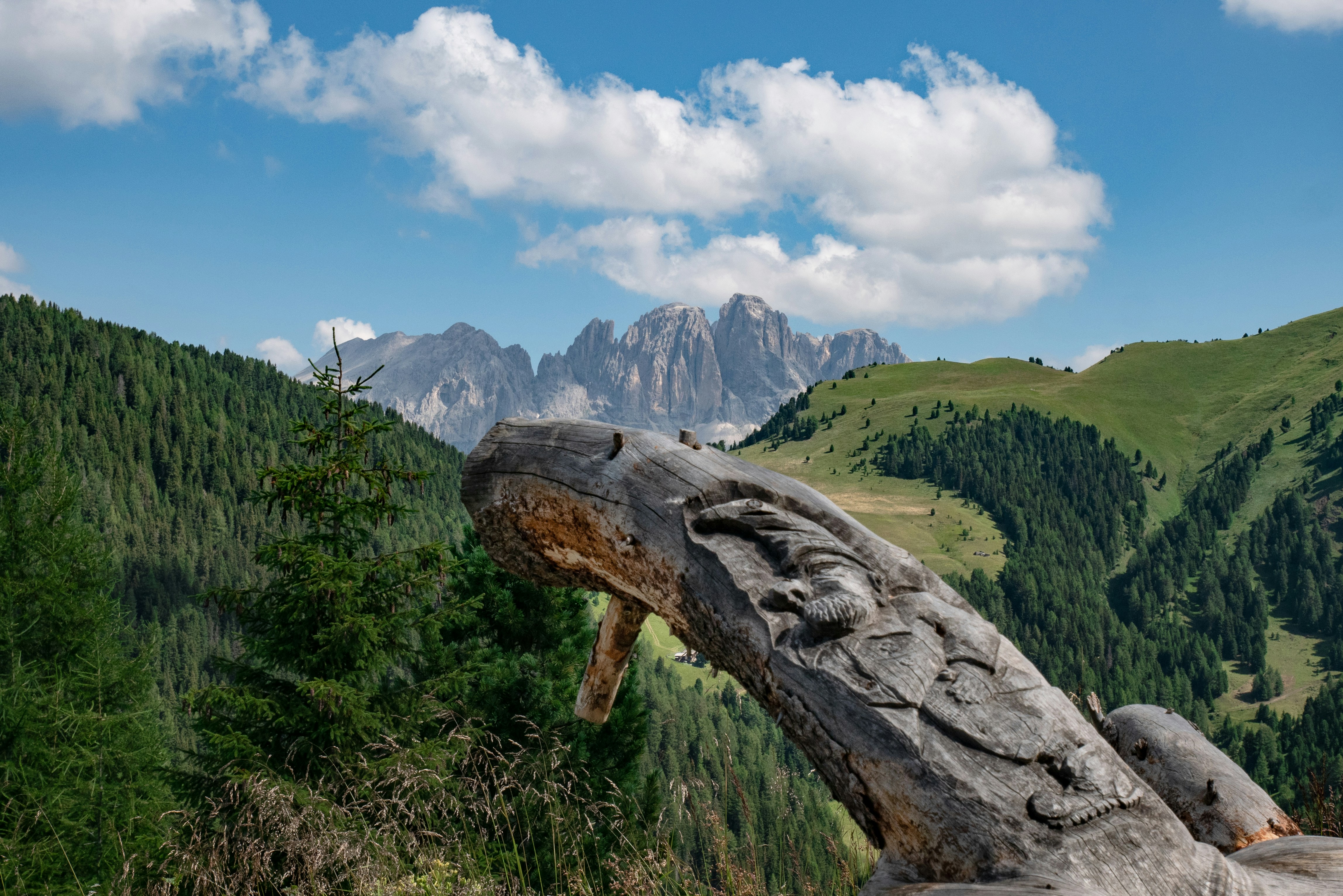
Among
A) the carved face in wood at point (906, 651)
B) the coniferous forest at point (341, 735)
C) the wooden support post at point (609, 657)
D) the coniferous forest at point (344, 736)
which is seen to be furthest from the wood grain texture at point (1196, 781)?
the wooden support post at point (609, 657)

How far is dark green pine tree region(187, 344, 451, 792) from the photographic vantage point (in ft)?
31.1

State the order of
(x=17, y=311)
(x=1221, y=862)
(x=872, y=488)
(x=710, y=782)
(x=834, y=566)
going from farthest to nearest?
(x=872, y=488), (x=17, y=311), (x=710, y=782), (x=834, y=566), (x=1221, y=862)

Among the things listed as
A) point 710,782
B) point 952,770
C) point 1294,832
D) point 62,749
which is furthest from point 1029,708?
point 62,749

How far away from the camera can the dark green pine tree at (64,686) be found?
13547mm

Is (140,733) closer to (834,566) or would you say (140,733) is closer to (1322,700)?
(834,566)

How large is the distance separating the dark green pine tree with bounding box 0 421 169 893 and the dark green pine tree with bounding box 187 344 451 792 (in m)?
3.76

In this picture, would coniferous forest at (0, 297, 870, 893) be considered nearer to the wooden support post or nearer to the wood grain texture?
the wooden support post

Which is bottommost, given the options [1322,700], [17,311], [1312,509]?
[1322,700]

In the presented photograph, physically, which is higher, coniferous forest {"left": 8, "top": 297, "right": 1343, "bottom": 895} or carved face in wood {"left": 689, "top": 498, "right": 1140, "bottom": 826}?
carved face in wood {"left": 689, "top": 498, "right": 1140, "bottom": 826}

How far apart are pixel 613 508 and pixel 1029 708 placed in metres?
1.93

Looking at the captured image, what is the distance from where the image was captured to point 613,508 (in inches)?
141

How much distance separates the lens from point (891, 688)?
249cm

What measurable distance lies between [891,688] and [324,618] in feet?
31.0

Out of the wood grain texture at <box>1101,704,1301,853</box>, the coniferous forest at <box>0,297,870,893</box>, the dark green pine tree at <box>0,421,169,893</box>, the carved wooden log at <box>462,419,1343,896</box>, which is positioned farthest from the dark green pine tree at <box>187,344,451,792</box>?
the wood grain texture at <box>1101,704,1301,853</box>
